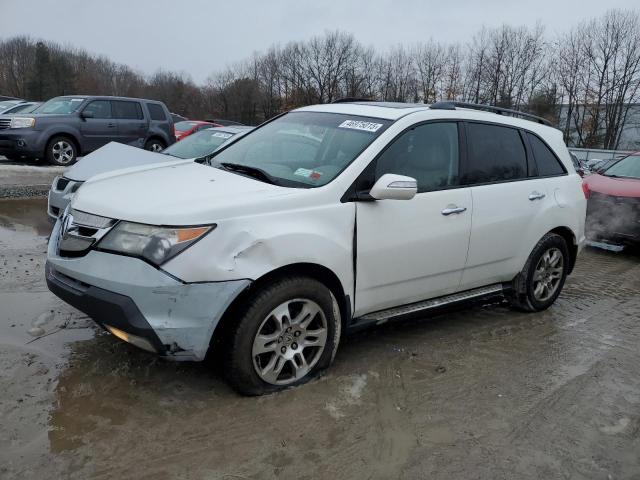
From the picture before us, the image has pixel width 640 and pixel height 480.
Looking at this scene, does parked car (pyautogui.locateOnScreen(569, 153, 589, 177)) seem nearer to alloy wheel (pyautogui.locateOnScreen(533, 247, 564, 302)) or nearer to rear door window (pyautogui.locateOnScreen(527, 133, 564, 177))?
rear door window (pyautogui.locateOnScreen(527, 133, 564, 177))

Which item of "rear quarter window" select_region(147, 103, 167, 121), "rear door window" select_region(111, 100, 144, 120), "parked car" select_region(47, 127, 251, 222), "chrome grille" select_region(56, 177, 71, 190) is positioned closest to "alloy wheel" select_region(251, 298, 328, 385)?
"parked car" select_region(47, 127, 251, 222)

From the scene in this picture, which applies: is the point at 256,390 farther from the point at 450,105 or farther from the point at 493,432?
the point at 450,105

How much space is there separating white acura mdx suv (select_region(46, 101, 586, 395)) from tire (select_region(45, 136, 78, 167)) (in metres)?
9.40

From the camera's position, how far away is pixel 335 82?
63.8 m

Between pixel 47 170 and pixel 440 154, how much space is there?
10.1m

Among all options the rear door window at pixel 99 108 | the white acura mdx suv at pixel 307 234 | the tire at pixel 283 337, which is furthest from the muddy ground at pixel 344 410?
the rear door window at pixel 99 108

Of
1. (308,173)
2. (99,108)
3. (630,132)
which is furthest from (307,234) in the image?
(630,132)

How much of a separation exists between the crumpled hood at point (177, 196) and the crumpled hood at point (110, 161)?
8.38ft

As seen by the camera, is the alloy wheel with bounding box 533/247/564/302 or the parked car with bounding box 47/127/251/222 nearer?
the alloy wheel with bounding box 533/247/564/302

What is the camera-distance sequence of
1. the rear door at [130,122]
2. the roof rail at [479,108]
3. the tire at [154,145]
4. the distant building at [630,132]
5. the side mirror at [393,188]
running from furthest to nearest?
the distant building at [630,132] → the tire at [154,145] → the rear door at [130,122] → the roof rail at [479,108] → the side mirror at [393,188]

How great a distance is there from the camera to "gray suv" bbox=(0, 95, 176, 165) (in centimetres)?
1195

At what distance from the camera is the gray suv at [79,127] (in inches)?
471

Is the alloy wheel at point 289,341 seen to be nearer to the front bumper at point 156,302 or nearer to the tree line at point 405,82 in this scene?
the front bumper at point 156,302

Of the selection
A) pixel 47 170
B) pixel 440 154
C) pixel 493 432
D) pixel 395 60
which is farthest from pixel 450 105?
pixel 395 60
